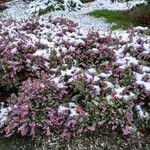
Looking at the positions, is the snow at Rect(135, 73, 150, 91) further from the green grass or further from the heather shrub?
the green grass

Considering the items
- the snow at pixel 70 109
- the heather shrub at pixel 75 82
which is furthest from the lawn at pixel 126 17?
the snow at pixel 70 109

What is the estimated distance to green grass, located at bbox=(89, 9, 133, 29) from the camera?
13.5 m

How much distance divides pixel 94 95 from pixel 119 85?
587 mm

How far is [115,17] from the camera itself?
14.9 meters

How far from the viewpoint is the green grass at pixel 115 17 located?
44.2ft

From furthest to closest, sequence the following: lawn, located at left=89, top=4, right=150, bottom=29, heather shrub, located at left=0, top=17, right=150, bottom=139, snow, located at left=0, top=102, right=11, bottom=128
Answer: lawn, located at left=89, top=4, right=150, bottom=29
snow, located at left=0, top=102, right=11, bottom=128
heather shrub, located at left=0, top=17, right=150, bottom=139

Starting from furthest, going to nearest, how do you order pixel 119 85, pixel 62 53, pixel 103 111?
pixel 62 53 → pixel 119 85 → pixel 103 111

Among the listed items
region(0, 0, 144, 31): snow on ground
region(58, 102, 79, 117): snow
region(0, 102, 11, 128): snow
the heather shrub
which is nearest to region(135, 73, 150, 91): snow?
the heather shrub

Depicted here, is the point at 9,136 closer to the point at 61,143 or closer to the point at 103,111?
the point at 61,143

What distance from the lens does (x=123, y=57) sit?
361 inches

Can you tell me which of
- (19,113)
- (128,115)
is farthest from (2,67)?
(128,115)

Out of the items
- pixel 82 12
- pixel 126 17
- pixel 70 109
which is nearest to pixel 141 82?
pixel 70 109

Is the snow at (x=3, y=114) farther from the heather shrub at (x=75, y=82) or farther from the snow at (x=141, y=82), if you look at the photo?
the snow at (x=141, y=82)

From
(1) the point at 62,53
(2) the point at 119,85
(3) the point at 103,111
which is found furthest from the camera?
(1) the point at 62,53
